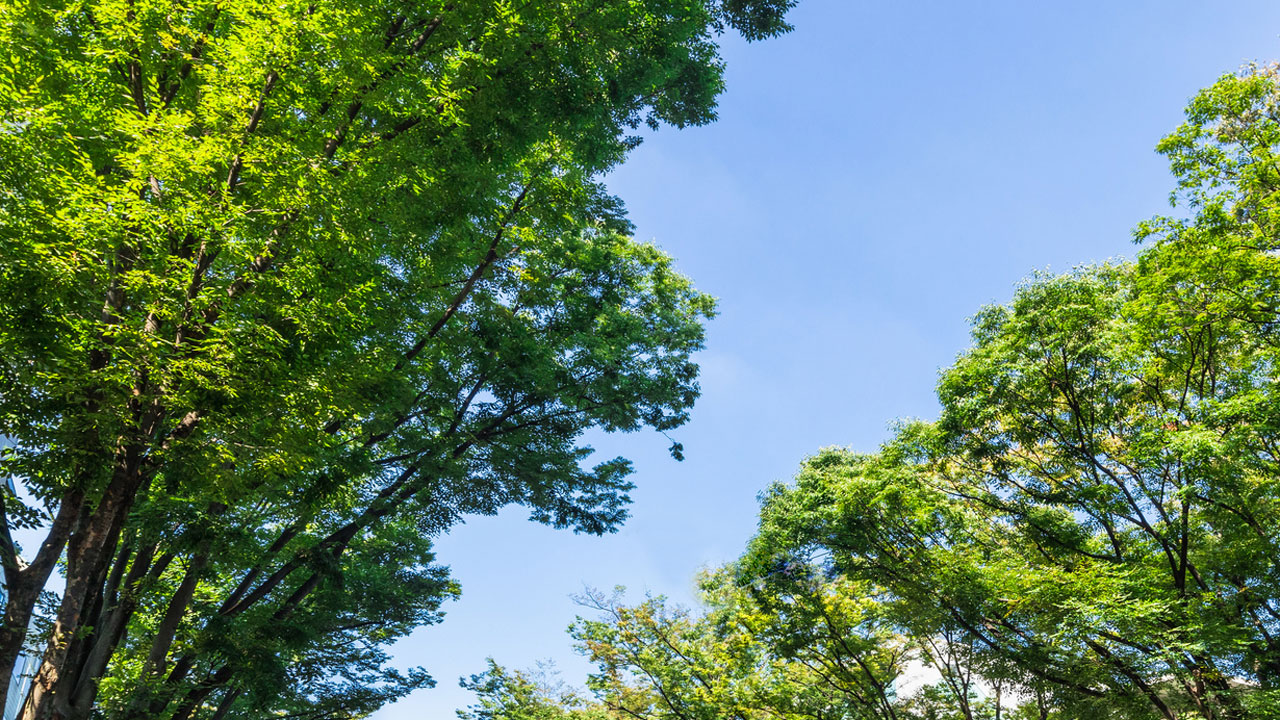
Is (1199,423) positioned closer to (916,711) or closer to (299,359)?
(916,711)

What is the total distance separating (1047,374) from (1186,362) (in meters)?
2.17

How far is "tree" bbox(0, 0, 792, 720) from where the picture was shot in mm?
5910

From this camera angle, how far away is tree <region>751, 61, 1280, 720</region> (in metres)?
9.68

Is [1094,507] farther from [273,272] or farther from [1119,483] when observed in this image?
[273,272]

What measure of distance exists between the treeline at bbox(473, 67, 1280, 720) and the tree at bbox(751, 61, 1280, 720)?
44 millimetres

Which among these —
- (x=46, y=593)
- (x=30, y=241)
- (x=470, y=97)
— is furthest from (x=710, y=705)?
(x=30, y=241)

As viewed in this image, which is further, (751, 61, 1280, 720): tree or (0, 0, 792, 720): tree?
(751, 61, 1280, 720): tree

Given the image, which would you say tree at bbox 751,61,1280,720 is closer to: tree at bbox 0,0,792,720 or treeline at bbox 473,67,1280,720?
treeline at bbox 473,67,1280,720

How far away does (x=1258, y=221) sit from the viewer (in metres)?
9.77

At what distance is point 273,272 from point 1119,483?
12957 millimetres

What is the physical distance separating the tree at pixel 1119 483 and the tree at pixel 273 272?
19.3 feet

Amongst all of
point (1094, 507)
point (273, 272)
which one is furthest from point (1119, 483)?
point (273, 272)

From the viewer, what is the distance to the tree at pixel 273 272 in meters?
5.91

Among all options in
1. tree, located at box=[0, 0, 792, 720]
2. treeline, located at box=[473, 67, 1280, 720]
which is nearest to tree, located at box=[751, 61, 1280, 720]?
treeline, located at box=[473, 67, 1280, 720]
